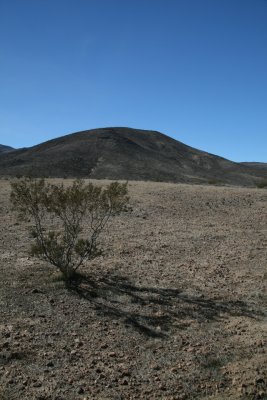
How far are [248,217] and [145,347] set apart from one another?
1248cm

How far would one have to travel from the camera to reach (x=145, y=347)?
668 cm

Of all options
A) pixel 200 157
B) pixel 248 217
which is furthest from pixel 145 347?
pixel 200 157

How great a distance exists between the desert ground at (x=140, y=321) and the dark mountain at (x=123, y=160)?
31.0m

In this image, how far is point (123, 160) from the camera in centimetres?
6444

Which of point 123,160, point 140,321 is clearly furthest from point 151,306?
point 123,160

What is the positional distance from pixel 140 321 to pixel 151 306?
29.4 inches

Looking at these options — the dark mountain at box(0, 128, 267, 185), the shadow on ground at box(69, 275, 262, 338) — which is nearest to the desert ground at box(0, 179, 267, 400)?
the shadow on ground at box(69, 275, 262, 338)

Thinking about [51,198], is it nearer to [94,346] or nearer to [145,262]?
[145,262]

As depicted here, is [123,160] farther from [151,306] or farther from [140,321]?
[140,321]

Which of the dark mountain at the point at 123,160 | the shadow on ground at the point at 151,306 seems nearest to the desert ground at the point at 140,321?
the shadow on ground at the point at 151,306

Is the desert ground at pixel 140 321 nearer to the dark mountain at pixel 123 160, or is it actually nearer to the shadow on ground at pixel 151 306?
the shadow on ground at pixel 151 306

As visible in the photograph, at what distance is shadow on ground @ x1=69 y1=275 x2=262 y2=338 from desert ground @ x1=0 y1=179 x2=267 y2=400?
19 mm

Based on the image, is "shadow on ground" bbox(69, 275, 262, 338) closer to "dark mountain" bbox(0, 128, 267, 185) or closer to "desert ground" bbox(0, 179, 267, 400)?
"desert ground" bbox(0, 179, 267, 400)

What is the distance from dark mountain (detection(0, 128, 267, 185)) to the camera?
5266 cm
